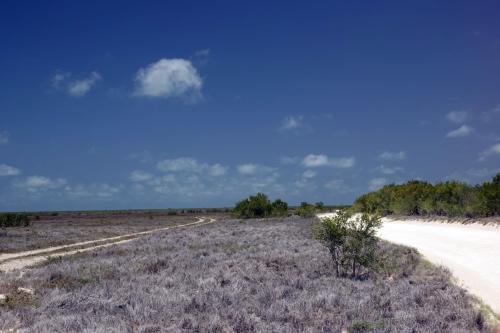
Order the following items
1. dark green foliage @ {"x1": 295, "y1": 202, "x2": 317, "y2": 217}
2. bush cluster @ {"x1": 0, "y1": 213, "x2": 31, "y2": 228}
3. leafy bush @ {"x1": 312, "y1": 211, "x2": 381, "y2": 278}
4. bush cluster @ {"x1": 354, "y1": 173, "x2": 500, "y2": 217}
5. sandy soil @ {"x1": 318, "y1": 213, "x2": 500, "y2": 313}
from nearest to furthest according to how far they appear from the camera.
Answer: sandy soil @ {"x1": 318, "y1": 213, "x2": 500, "y2": 313} < leafy bush @ {"x1": 312, "y1": 211, "x2": 381, "y2": 278} < bush cluster @ {"x1": 354, "y1": 173, "x2": 500, "y2": 217} < bush cluster @ {"x1": 0, "y1": 213, "x2": 31, "y2": 228} < dark green foliage @ {"x1": 295, "y1": 202, "x2": 317, "y2": 217}

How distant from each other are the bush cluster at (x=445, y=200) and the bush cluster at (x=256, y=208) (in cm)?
2200

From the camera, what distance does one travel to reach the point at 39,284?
16.3 meters

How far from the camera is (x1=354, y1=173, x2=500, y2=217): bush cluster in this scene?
39.4 m

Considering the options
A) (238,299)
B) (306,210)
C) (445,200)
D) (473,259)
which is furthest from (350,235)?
(306,210)

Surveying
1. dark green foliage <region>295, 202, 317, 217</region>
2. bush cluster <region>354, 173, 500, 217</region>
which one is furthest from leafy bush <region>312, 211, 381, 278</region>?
dark green foliage <region>295, 202, 317, 217</region>

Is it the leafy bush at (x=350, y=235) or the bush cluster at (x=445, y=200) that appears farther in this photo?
the bush cluster at (x=445, y=200)

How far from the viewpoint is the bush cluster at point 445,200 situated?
39.4 metres

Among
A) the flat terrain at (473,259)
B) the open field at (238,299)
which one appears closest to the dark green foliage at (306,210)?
the flat terrain at (473,259)

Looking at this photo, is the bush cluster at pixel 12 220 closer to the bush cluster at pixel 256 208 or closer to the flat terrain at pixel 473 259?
the bush cluster at pixel 256 208

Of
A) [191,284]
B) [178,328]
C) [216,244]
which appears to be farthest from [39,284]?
[216,244]

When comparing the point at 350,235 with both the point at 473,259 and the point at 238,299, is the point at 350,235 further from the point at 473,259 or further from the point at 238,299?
the point at 238,299

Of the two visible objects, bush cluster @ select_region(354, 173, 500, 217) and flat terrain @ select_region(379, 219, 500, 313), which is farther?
bush cluster @ select_region(354, 173, 500, 217)

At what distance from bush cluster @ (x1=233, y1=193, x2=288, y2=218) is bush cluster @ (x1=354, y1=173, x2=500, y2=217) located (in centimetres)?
2200

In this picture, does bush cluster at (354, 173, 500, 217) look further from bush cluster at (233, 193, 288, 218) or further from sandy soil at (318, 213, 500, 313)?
bush cluster at (233, 193, 288, 218)
